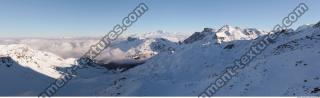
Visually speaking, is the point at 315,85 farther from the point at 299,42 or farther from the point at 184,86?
the point at 299,42

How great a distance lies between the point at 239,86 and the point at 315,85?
31.0ft

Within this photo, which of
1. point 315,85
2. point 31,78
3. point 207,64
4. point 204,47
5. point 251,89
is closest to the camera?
point 315,85

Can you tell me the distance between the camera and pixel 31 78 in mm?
109375

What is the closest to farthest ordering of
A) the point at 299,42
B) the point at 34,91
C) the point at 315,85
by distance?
the point at 315,85, the point at 299,42, the point at 34,91

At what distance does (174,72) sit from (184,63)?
6.92 meters

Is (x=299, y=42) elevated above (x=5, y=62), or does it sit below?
below

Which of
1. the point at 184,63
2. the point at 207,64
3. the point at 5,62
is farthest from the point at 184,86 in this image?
the point at 5,62

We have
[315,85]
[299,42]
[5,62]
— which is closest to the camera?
[315,85]

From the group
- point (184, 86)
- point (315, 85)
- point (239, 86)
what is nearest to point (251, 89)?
point (239, 86)

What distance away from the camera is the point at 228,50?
383 ft

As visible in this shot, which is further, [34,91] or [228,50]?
[228,50]

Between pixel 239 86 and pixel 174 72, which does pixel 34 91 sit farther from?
pixel 239 86

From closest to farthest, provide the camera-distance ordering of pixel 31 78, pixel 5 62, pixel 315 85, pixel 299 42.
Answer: pixel 315 85, pixel 299 42, pixel 31 78, pixel 5 62

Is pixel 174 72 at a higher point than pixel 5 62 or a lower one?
lower
